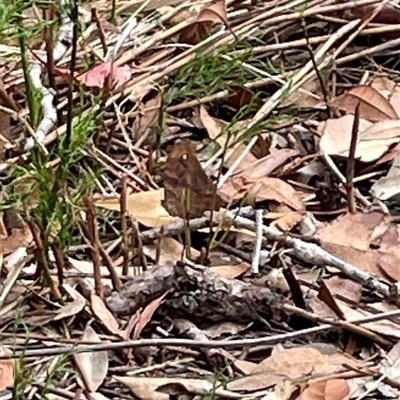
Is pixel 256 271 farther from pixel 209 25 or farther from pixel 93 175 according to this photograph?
pixel 209 25

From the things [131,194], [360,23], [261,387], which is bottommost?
[261,387]

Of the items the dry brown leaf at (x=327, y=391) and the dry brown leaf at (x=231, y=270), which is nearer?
the dry brown leaf at (x=327, y=391)

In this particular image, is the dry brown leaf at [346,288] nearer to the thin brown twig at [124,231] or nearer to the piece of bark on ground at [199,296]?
the piece of bark on ground at [199,296]

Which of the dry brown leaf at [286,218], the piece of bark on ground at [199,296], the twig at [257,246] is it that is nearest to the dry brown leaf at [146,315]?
the piece of bark on ground at [199,296]

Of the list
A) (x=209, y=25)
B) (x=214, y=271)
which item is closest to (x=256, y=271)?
(x=214, y=271)

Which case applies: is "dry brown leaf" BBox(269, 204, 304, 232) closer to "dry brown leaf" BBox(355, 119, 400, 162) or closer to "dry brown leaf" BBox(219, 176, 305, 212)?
"dry brown leaf" BBox(219, 176, 305, 212)

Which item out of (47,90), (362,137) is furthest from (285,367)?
(47,90)

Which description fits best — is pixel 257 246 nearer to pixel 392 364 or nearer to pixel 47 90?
pixel 392 364
